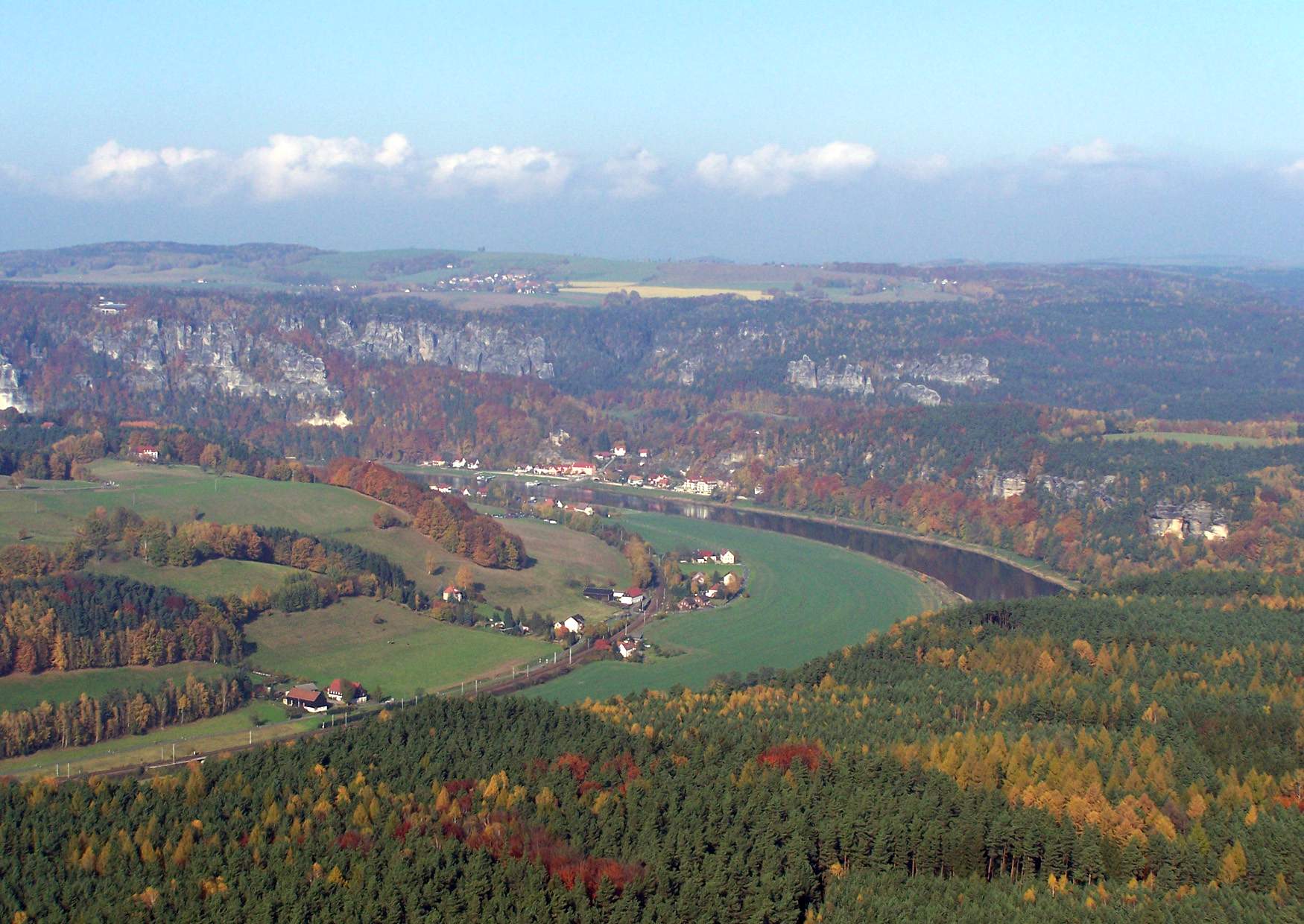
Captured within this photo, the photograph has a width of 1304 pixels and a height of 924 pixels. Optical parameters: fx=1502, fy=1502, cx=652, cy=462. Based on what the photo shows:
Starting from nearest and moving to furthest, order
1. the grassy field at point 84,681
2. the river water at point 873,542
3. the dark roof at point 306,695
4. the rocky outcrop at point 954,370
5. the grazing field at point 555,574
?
1. the grassy field at point 84,681
2. the dark roof at point 306,695
3. the grazing field at point 555,574
4. the river water at point 873,542
5. the rocky outcrop at point 954,370

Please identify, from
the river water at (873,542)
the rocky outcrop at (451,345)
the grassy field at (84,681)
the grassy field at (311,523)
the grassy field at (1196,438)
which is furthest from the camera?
the rocky outcrop at (451,345)

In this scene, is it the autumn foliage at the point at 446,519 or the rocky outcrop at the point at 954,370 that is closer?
the autumn foliage at the point at 446,519

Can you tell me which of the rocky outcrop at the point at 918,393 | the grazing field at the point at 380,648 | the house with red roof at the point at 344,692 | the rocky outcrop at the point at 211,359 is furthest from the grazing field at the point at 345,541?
the rocky outcrop at the point at 918,393

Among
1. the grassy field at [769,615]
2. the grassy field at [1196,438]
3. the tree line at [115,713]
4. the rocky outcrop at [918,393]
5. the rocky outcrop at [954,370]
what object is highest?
the rocky outcrop at [954,370]

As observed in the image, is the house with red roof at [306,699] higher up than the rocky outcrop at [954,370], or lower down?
lower down

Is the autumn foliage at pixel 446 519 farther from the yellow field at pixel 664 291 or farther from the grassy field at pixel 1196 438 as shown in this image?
the yellow field at pixel 664 291

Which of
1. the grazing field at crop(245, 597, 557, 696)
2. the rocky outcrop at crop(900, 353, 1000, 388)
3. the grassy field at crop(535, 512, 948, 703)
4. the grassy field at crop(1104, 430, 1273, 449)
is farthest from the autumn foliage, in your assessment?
the rocky outcrop at crop(900, 353, 1000, 388)

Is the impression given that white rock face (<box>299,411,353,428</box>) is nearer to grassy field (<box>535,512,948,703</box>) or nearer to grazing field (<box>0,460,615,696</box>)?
grazing field (<box>0,460,615,696</box>)
